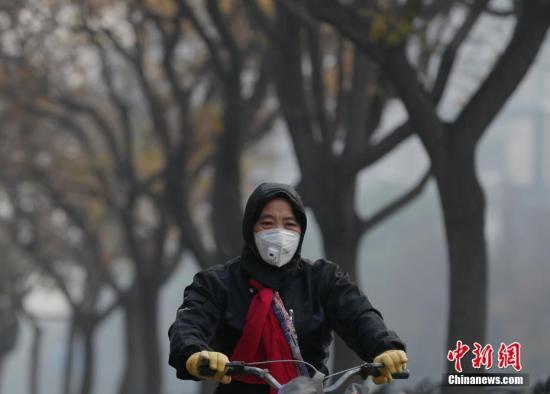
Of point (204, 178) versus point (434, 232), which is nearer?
point (204, 178)

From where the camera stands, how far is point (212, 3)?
1509cm

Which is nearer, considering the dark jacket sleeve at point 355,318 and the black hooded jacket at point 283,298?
the dark jacket sleeve at point 355,318

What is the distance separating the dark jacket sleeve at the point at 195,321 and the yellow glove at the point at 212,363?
0.20ft

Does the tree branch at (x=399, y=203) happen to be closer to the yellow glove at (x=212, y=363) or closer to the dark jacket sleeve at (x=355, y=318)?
the dark jacket sleeve at (x=355, y=318)

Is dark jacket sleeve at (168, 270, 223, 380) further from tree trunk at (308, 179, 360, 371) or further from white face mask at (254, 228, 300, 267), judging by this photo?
tree trunk at (308, 179, 360, 371)

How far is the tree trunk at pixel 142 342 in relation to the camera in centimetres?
2053

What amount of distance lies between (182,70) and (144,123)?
644 centimetres

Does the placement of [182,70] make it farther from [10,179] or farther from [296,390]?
[296,390]

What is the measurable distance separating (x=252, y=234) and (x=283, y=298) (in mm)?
248

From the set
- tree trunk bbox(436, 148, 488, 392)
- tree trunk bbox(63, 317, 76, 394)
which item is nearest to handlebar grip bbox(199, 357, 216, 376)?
tree trunk bbox(436, 148, 488, 392)

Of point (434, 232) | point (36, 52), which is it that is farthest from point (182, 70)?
point (434, 232)
